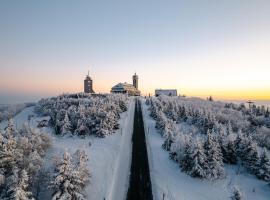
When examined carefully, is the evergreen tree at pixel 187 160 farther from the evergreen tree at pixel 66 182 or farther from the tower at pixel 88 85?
the tower at pixel 88 85

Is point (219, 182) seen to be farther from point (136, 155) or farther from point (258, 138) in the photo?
point (258, 138)

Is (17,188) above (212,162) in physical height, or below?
above

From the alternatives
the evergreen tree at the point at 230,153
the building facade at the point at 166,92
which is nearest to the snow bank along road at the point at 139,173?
the evergreen tree at the point at 230,153

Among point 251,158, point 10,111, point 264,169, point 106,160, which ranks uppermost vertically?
point 10,111

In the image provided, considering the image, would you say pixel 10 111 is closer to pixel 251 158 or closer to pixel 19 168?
pixel 19 168

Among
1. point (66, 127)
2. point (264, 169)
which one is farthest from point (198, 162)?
point (66, 127)

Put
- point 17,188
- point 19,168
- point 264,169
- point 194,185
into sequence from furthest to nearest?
point 264,169 → point 194,185 → point 19,168 → point 17,188

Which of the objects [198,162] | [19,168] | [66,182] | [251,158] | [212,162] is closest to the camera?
[66,182]

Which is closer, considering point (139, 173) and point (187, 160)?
point (139, 173)
